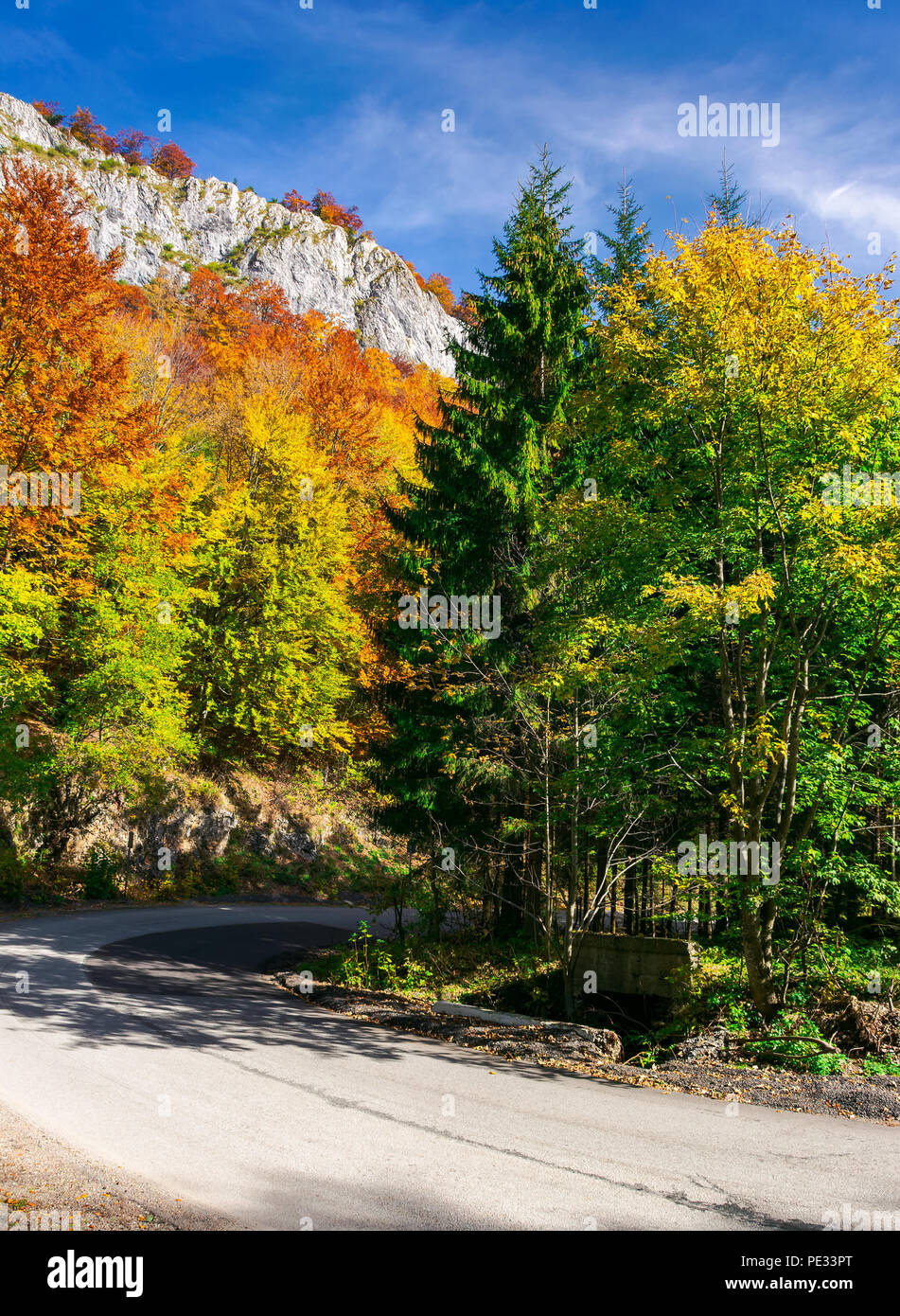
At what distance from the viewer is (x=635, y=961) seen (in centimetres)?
1141

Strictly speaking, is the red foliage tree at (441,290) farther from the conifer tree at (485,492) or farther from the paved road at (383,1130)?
the paved road at (383,1130)

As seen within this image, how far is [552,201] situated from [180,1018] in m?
15.8

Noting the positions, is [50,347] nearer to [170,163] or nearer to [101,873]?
[101,873]

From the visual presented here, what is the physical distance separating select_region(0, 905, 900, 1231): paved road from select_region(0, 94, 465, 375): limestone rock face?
88.9 metres

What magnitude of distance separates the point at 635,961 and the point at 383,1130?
6.21 metres

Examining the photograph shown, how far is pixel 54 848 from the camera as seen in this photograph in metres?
20.1

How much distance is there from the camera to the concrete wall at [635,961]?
11070mm

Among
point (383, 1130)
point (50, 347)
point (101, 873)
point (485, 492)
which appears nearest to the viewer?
point (383, 1130)

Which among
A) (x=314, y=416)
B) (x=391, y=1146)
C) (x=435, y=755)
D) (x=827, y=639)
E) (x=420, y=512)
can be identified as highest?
(x=314, y=416)

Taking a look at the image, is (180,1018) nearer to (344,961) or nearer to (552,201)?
(344,961)

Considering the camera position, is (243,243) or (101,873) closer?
(101,873)

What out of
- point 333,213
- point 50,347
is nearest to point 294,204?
point 333,213

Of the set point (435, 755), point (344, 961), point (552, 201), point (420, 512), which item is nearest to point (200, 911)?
point (344, 961)

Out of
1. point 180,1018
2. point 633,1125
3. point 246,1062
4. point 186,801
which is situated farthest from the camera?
point 186,801
